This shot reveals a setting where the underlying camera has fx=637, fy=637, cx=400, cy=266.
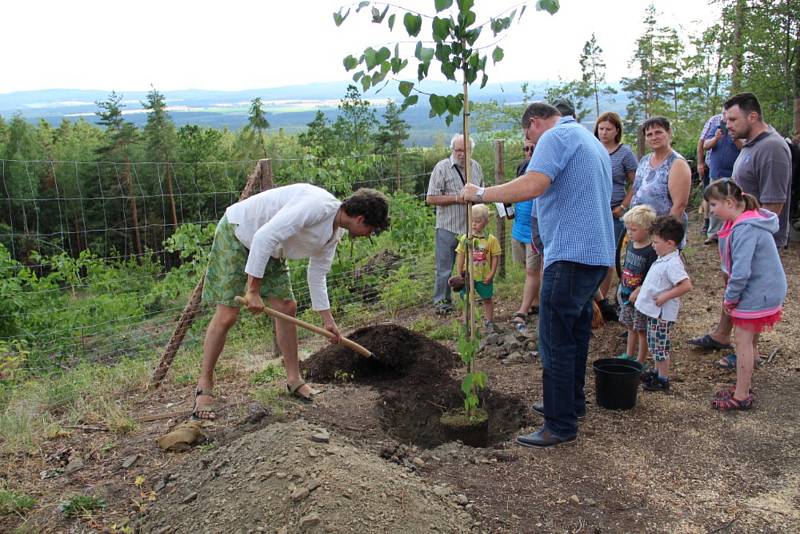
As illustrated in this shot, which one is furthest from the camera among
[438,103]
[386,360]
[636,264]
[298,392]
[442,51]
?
[386,360]

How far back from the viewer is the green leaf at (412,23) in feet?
10.7

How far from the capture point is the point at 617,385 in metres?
4.21

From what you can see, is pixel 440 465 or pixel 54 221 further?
pixel 54 221

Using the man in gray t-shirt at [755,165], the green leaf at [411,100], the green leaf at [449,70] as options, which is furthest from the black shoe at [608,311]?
the green leaf at [411,100]

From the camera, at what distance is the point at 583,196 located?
137 inches

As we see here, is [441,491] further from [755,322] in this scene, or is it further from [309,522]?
[755,322]

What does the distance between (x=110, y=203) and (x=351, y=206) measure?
808 inches

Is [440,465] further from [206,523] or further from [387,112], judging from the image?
[387,112]

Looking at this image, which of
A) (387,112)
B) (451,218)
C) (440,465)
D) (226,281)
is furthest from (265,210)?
(387,112)

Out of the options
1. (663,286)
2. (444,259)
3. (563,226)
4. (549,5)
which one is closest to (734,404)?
(663,286)

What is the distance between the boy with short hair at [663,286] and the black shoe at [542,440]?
1.12 m

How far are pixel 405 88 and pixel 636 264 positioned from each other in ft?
7.59

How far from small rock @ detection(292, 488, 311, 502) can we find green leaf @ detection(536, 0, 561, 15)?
253cm

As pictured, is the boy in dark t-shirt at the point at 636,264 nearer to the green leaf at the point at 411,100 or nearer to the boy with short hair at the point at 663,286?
the boy with short hair at the point at 663,286
